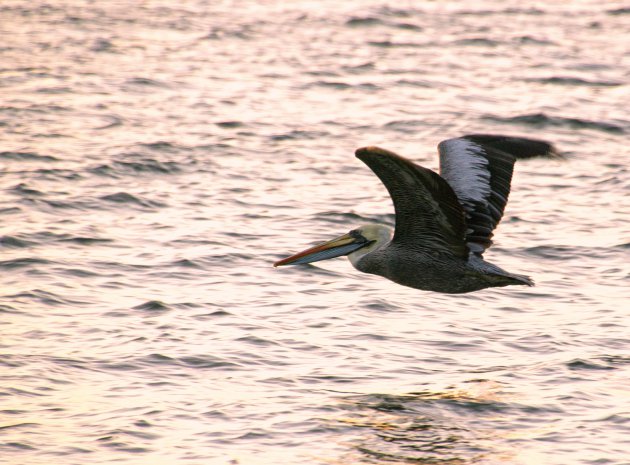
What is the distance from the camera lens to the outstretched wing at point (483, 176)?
917 cm

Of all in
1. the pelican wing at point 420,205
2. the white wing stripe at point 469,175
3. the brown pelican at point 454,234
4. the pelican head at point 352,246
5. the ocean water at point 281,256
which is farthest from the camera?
the pelican head at point 352,246

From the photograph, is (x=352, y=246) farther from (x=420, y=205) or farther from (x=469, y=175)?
(x=420, y=205)

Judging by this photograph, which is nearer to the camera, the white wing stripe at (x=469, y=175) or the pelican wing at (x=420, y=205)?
the pelican wing at (x=420, y=205)

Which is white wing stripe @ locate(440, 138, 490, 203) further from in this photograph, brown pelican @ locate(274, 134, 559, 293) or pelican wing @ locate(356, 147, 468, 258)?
pelican wing @ locate(356, 147, 468, 258)

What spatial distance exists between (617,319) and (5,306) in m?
5.10

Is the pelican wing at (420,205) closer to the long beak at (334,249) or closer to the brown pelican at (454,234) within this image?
the brown pelican at (454,234)

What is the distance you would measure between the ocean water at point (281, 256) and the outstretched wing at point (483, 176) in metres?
1.01

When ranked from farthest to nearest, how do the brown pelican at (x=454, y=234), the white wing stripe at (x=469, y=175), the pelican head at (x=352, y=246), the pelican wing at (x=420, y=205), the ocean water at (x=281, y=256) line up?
the pelican head at (x=352, y=246), the white wing stripe at (x=469, y=175), the brown pelican at (x=454, y=234), the ocean water at (x=281, y=256), the pelican wing at (x=420, y=205)

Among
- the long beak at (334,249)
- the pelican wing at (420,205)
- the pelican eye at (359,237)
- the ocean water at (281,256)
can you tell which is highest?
the pelican wing at (420,205)

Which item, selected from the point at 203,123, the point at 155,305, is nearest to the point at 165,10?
the point at 203,123

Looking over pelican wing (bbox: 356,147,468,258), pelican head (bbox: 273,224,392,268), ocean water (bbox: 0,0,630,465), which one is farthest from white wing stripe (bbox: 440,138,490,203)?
ocean water (bbox: 0,0,630,465)

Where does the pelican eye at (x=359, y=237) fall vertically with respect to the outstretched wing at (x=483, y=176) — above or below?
below

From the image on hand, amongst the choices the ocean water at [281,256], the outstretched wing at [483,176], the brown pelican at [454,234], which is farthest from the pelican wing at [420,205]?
the ocean water at [281,256]

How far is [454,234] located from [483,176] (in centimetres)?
71
